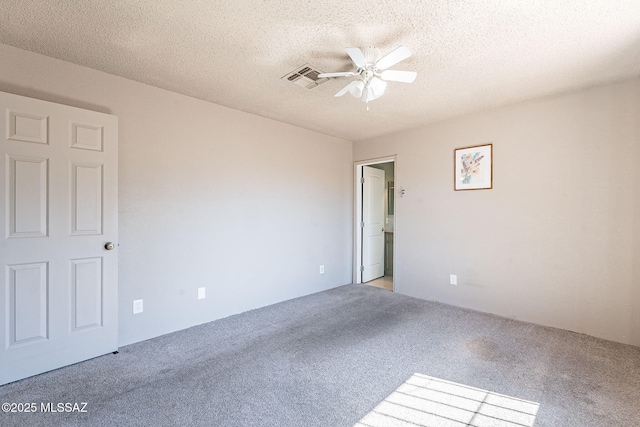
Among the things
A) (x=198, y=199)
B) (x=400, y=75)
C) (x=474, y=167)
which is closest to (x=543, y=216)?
(x=474, y=167)

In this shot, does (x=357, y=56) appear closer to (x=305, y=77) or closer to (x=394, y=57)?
(x=394, y=57)

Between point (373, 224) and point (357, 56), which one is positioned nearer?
point (357, 56)

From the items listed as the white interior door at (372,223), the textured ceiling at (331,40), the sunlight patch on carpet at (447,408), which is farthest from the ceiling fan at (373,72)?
the white interior door at (372,223)

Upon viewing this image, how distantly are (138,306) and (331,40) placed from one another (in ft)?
9.33

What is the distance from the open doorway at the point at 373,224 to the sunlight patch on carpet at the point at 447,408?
8.64 feet

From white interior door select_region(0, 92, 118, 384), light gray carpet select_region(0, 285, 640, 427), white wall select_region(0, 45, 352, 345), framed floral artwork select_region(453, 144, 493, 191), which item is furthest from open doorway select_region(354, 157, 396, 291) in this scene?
white interior door select_region(0, 92, 118, 384)

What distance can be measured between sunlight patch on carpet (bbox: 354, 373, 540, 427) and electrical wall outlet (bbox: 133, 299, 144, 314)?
221 cm

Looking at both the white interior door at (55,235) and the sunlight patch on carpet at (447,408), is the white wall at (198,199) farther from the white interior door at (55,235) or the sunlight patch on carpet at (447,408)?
the sunlight patch on carpet at (447,408)

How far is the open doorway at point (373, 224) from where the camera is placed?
502cm

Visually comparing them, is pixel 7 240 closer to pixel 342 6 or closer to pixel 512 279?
pixel 342 6

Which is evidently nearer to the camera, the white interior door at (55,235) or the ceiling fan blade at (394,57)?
the ceiling fan blade at (394,57)

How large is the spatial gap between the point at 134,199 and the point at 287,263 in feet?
6.62

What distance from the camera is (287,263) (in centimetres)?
409

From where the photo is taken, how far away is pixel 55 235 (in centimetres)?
228
